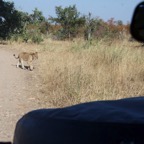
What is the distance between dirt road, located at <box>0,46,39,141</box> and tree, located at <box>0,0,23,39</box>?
16768mm

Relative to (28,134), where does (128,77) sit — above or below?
below

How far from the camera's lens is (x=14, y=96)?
10875 mm

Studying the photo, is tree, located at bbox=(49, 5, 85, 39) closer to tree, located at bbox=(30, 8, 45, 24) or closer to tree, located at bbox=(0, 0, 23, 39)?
tree, located at bbox=(30, 8, 45, 24)

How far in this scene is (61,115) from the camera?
2.30 meters

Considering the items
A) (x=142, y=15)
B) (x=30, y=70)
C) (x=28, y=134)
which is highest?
(x=142, y=15)

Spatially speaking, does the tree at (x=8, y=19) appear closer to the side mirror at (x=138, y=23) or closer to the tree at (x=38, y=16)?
the tree at (x=38, y=16)

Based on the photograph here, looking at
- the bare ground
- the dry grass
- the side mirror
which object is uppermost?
the side mirror

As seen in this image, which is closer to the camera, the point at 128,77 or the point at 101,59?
the point at 128,77

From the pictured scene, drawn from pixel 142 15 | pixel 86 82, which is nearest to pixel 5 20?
pixel 86 82

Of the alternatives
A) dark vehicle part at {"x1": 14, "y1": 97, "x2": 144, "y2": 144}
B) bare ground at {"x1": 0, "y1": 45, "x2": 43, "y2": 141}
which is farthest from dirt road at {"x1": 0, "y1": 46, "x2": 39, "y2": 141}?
dark vehicle part at {"x1": 14, "y1": 97, "x2": 144, "y2": 144}

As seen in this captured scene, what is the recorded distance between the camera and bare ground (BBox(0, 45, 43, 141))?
307 inches

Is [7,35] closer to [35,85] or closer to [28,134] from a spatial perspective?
[35,85]

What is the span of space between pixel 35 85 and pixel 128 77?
2.55 meters

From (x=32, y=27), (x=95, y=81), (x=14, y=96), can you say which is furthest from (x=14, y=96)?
(x=32, y=27)
